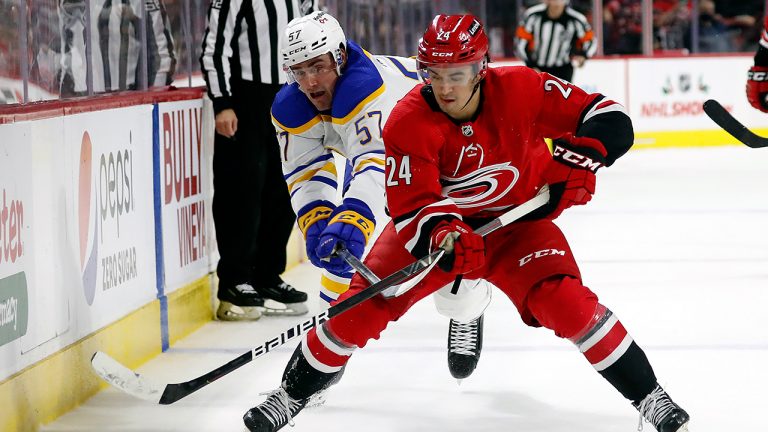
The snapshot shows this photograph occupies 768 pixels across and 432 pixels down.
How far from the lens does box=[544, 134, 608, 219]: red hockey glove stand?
8.70 feet

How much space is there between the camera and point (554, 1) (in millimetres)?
9344

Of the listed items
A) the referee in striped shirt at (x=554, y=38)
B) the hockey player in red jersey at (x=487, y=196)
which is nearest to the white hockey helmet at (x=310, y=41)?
the hockey player in red jersey at (x=487, y=196)

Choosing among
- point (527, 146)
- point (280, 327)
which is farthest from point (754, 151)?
point (527, 146)

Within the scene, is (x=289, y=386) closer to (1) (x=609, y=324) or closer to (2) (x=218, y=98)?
(1) (x=609, y=324)

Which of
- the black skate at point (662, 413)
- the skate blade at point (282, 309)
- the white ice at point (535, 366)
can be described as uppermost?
the black skate at point (662, 413)

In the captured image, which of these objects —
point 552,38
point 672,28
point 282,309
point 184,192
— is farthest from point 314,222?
point 672,28

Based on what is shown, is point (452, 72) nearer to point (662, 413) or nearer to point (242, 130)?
point (662, 413)

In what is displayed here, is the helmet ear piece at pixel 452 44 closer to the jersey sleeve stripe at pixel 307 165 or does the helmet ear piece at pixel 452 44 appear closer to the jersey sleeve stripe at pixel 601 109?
the jersey sleeve stripe at pixel 601 109

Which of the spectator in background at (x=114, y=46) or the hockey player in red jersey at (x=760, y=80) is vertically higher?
the spectator in background at (x=114, y=46)

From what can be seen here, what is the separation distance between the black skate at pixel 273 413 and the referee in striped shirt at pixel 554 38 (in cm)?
685

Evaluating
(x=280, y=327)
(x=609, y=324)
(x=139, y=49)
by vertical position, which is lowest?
(x=280, y=327)

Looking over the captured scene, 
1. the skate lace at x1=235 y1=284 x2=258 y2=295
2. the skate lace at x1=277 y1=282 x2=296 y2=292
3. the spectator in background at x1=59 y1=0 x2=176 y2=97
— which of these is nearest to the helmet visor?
the spectator in background at x1=59 y1=0 x2=176 y2=97

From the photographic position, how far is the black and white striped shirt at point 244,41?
14.6ft

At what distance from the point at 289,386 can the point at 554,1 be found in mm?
6992
